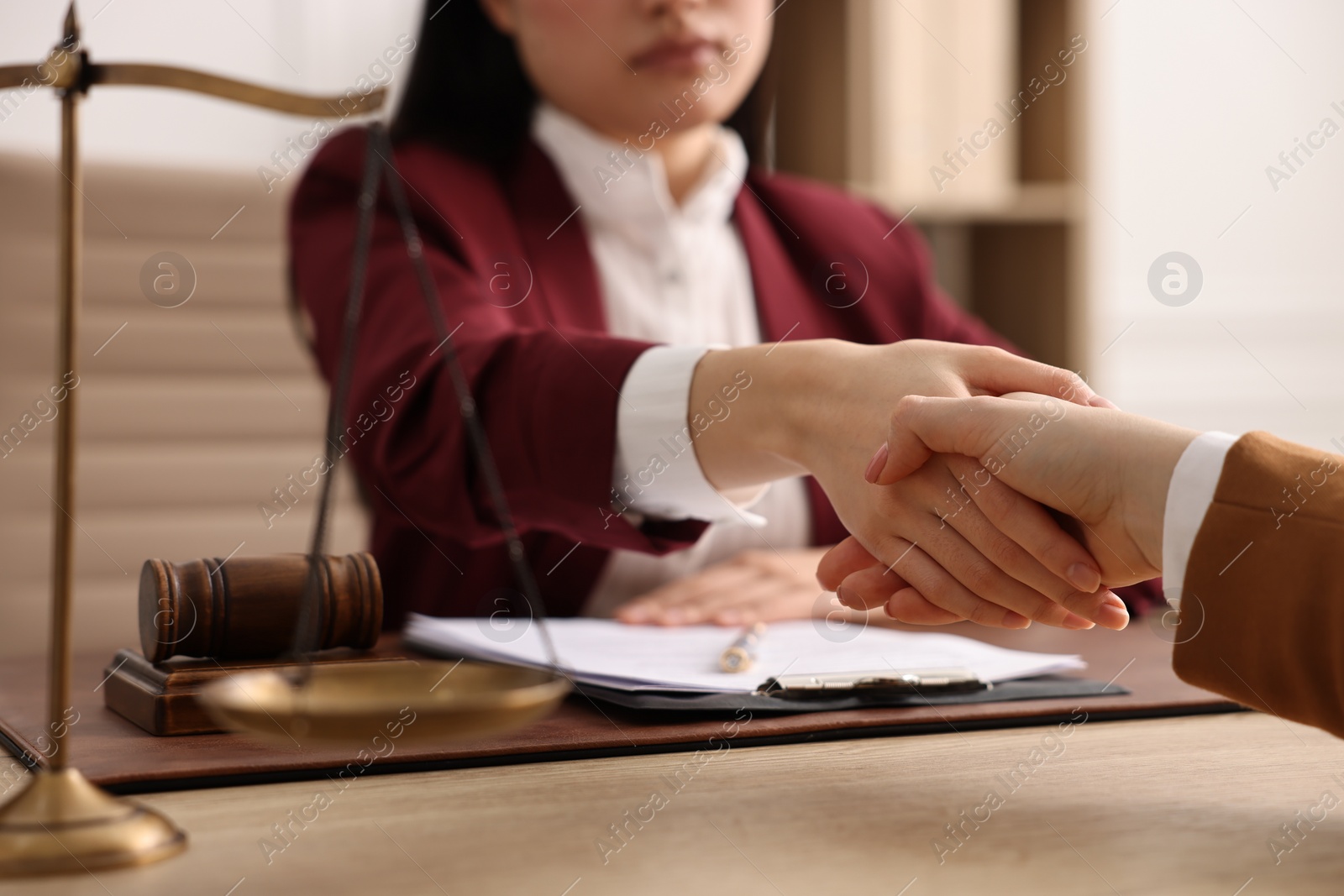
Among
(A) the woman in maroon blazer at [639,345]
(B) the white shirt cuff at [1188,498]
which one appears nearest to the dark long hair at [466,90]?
(A) the woman in maroon blazer at [639,345]

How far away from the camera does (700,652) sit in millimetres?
891

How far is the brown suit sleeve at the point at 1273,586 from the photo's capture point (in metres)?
0.54

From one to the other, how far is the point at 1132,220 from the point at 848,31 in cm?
83

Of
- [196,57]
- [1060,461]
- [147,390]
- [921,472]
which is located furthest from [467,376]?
[196,57]

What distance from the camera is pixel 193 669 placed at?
715 mm

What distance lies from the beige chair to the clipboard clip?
49.8 inches

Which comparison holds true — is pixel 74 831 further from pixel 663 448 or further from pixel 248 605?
pixel 663 448

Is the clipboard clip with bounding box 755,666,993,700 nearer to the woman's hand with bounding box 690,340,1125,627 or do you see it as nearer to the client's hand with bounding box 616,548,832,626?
the woman's hand with bounding box 690,340,1125,627

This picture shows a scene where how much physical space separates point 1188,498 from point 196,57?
197 cm

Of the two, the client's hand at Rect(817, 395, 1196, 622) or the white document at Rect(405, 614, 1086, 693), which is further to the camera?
the white document at Rect(405, 614, 1086, 693)

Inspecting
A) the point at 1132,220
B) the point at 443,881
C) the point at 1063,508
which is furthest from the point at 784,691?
the point at 1132,220

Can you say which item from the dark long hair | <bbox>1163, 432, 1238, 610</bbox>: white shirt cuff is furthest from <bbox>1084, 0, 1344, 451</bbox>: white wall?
<bbox>1163, 432, 1238, 610</bbox>: white shirt cuff

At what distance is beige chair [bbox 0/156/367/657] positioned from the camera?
1.77 metres

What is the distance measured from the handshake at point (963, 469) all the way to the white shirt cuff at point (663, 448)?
2 centimetres
